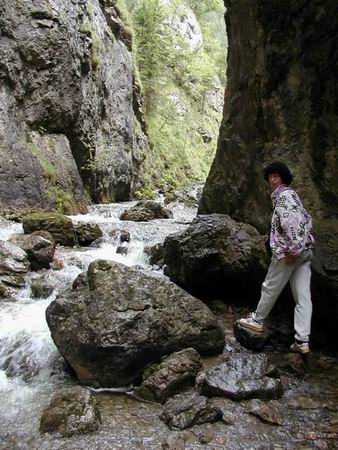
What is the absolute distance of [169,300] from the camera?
5.86 metres

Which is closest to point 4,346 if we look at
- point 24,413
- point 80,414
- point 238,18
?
point 24,413

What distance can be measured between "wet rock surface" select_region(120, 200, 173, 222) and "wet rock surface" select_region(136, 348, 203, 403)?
10.5 meters

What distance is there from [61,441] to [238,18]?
8340mm

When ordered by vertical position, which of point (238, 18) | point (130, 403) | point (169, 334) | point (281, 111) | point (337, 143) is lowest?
point (130, 403)

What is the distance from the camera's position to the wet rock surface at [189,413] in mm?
4172

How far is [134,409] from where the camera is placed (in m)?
4.50

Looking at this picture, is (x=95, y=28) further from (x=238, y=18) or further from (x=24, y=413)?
(x=24, y=413)

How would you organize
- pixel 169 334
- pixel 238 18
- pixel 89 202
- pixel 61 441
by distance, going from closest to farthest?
pixel 61 441, pixel 169 334, pixel 238 18, pixel 89 202

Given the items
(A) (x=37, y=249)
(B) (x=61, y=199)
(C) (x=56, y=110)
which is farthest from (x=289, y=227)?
(C) (x=56, y=110)

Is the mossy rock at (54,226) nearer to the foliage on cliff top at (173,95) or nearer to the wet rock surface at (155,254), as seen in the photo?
the wet rock surface at (155,254)

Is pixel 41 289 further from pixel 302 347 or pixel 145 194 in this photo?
pixel 145 194

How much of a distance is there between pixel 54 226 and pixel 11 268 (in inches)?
115

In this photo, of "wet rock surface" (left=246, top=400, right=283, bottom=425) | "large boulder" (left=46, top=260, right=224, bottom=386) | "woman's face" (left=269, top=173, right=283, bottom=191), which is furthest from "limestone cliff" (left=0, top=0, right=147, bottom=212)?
"wet rock surface" (left=246, top=400, right=283, bottom=425)

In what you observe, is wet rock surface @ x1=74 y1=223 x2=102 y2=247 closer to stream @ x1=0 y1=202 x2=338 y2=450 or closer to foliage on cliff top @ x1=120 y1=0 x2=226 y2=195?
stream @ x1=0 y1=202 x2=338 y2=450
